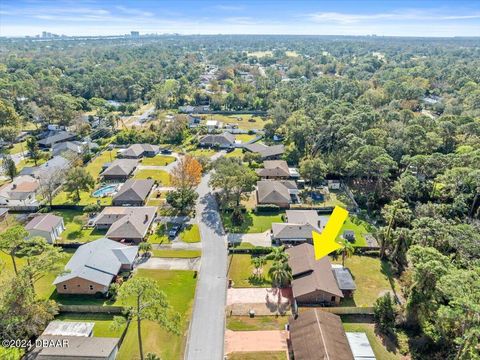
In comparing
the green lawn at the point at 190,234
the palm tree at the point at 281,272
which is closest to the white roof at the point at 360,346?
the palm tree at the point at 281,272

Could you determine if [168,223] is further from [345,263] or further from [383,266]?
[383,266]

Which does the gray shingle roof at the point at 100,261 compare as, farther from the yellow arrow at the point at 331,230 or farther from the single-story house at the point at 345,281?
the single-story house at the point at 345,281

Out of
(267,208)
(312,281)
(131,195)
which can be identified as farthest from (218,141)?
(312,281)

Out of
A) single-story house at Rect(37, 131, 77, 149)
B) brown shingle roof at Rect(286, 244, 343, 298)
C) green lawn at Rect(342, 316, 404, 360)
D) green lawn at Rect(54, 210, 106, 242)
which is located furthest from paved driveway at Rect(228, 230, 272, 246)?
single-story house at Rect(37, 131, 77, 149)

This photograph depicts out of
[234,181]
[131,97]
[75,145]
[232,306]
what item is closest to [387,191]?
[234,181]

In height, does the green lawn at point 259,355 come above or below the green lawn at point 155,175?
above

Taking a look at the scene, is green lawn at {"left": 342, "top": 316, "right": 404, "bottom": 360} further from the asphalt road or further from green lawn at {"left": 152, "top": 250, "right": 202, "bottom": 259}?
green lawn at {"left": 152, "top": 250, "right": 202, "bottom": 259}
